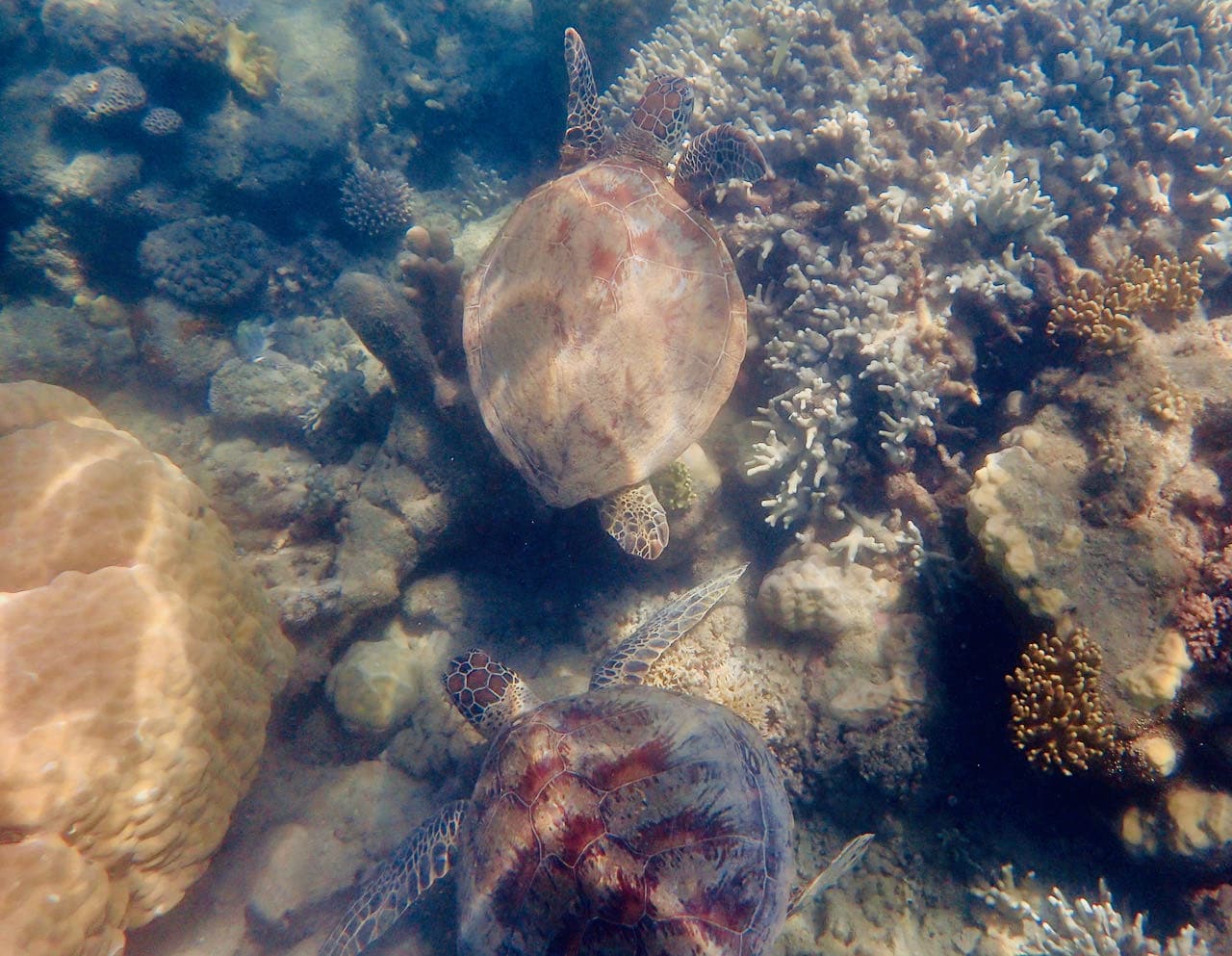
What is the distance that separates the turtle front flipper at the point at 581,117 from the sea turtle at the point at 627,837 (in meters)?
4.36

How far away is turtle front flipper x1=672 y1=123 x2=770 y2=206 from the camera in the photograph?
13.7 feet

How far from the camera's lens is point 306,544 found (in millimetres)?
4930

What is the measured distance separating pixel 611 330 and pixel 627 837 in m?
2.76

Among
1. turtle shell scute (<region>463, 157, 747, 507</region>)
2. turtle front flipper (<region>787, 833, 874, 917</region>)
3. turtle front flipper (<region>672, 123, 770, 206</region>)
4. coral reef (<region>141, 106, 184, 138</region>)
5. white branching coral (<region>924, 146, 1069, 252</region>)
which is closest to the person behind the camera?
turtle front flipper (<region>787, 833, 874, 917</region>)

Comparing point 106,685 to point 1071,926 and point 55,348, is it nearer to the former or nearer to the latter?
point 1071,926

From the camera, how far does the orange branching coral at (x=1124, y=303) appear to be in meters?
3.59

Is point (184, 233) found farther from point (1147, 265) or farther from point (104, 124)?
point (1147, 265)

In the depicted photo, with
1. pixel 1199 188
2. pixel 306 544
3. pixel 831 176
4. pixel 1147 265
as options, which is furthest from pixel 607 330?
pixel 1199 188

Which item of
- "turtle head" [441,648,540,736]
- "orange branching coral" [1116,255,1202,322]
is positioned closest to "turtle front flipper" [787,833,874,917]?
"turtle head" [441,648,540,736]

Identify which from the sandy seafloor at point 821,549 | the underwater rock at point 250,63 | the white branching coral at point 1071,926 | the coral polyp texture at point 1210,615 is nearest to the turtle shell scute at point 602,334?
the sandy seafloor at point 821,549

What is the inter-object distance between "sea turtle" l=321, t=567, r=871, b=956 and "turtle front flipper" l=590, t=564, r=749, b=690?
1.52ft

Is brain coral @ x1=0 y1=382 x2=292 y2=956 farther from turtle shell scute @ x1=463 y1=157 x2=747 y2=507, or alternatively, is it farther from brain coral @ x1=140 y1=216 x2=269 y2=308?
brain coral @ x1=140 y1=216 x2=269 y2=308

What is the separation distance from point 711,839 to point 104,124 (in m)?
11.4

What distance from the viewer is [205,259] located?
26.0 feet
